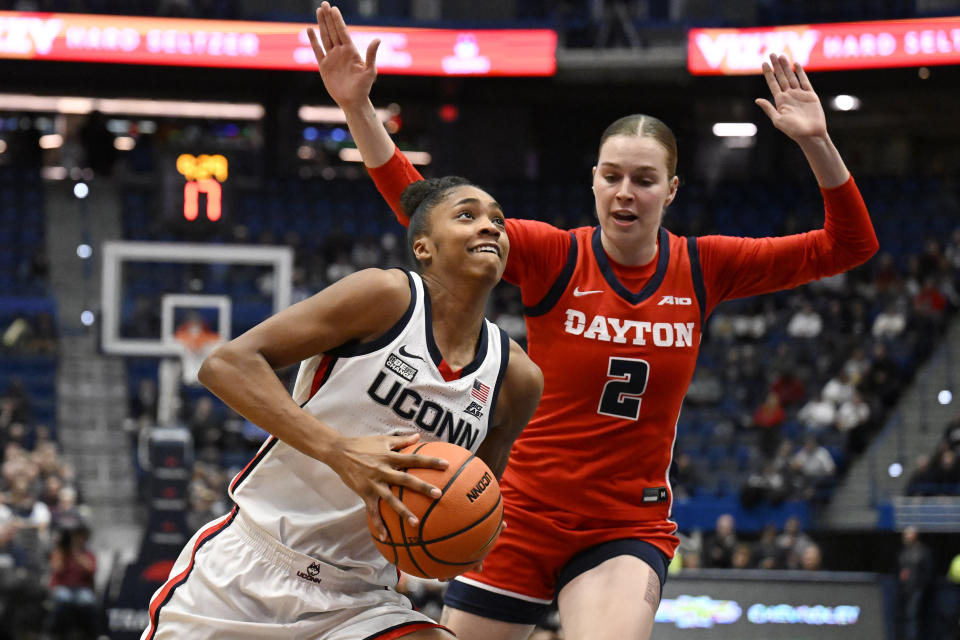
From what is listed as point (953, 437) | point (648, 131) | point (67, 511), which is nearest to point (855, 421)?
point (953, 437)

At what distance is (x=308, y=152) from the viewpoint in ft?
77.6

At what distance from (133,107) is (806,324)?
517 inches

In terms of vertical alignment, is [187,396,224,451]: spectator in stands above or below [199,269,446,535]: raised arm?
above

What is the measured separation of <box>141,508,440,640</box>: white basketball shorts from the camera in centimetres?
352

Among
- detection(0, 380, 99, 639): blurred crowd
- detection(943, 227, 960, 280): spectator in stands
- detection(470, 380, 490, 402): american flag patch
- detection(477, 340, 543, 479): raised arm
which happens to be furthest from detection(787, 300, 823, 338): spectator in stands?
detection(470, 380, 490, 402): american flag patch

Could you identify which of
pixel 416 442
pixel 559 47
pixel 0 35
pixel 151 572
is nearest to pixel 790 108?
pixel 416 442

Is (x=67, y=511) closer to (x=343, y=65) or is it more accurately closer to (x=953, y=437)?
(x=343, y=65)

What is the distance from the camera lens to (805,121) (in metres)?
4.29

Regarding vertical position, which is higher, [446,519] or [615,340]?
[615,340]

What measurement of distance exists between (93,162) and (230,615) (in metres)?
19.1

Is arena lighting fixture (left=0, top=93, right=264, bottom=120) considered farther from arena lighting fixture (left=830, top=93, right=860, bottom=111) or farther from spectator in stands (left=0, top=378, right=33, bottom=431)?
arena lighting fixture (left=830, top=93, right=860, bottom=111)

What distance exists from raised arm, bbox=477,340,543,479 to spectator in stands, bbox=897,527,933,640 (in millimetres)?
8936

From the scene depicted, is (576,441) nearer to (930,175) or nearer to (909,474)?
(909,474)

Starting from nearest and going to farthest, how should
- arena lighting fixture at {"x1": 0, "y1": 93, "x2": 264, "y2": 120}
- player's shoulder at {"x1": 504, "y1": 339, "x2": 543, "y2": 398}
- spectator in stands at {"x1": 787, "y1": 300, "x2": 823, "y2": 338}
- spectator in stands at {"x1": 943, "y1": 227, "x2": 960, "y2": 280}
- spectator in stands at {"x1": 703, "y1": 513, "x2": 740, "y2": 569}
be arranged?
player's shoulder at {"x1": 504, "y1": 339, "x2": 543, "y2": 398} → spectator in stands at {"x1": 703, "y1": 513, "x2": 740, "y2": 569} → spectator in stands at {"x1": 787, "y1": 300, "x2": 823, "y2": 338} → spectator in stands at {"x1": 943, "y1": 227, "x2": 960, "y2": 280} → arena lighting fixture at {"x1": 0, "y1": 93, "x2": 264, "y2": 120}
